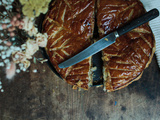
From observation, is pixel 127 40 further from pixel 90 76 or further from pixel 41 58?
pixel 41 58

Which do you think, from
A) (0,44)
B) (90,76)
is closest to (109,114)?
(90,76)

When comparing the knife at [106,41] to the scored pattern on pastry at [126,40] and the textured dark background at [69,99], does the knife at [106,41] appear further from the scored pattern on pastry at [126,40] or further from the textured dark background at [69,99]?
the textured dark background at [69,99]

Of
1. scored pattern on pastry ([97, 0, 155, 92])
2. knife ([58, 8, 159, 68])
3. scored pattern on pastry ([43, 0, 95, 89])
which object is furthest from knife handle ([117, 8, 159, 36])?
scored pattern on pastry ([43, 0, 95, 89])

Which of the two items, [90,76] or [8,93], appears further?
[8,93]

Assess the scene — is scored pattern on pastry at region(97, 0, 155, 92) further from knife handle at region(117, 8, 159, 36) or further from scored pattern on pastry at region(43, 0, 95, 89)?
scored pattern on pastry at region(43, 0, 95, 89)

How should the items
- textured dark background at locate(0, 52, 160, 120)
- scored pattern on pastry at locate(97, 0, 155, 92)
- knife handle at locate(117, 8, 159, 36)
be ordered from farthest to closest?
textured dark background at locate(0, 52, 160, 120), scored pattern on pastry at locate(97, 0, 155, 92), knife handle at locate(117, 8, 159, 36)

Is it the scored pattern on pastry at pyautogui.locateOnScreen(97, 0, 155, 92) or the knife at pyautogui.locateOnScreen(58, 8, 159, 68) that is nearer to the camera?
the knife at pyautogui.locateOnScreen(58, 8, 159, 68)

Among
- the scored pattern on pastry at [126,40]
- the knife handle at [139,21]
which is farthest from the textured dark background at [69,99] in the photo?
the knife handle at [139,21]

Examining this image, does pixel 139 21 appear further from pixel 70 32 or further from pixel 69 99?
pixel 69 99

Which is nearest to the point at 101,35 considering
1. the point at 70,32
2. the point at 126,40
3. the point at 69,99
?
the point at 126,40
